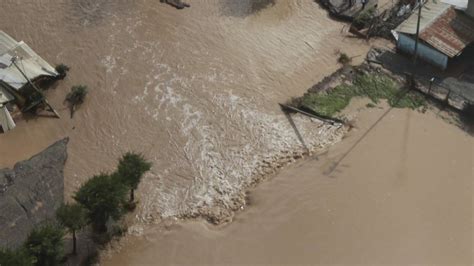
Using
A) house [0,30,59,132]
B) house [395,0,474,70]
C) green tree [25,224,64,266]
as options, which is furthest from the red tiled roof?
green tree [25,224,64,266]

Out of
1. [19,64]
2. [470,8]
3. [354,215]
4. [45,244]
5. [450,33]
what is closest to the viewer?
[45,244]

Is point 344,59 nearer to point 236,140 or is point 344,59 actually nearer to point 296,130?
point 296,130

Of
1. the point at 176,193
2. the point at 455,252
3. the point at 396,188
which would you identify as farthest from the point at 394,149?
the point at 176,193

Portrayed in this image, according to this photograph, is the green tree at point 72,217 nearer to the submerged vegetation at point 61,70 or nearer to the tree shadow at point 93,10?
the submerged vegetation at point 61,70

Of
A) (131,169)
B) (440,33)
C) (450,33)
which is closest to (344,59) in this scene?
(440,33)

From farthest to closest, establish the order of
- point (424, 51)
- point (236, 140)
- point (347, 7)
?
point (347, 7) < point (424, 51) < point (236, 140)

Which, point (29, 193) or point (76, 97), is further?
point (76, 97)

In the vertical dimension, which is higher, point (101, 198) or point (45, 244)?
point (101, 198)

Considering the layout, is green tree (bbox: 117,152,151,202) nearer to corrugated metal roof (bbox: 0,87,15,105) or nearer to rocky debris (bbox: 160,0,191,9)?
corrugated metal roof (bbox: 0,87,15,105)
